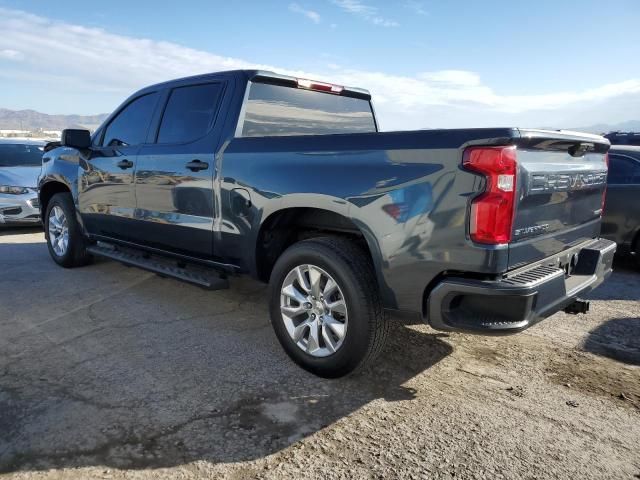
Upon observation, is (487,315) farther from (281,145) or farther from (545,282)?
(281,145)

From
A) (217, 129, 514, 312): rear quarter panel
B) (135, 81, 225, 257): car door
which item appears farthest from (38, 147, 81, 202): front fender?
(217, 129, 514, 312): rear quarter panel

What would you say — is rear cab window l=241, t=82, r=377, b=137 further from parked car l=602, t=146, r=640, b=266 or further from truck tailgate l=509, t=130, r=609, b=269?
parked car l=602, t=146, r=640, b=266

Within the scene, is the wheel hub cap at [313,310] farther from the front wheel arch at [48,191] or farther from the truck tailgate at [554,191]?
the front wheel arch at [48,191]

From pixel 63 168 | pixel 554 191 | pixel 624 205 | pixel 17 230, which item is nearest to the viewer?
pixel 554 191

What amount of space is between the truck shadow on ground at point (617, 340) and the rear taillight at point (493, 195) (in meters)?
1.83

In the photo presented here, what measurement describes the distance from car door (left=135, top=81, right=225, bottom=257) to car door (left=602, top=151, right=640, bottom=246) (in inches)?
188

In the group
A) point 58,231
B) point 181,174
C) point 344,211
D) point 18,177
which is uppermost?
point 181,174

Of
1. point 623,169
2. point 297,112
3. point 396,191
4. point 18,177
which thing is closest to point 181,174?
point 297,112

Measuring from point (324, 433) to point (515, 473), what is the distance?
0.90 m

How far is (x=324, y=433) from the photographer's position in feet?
8.42

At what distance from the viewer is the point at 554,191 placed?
2.83 m

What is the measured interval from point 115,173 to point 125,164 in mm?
221

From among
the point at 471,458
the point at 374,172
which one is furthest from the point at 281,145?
the point at 471,458

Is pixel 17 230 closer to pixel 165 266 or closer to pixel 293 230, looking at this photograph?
pixel 165 266
